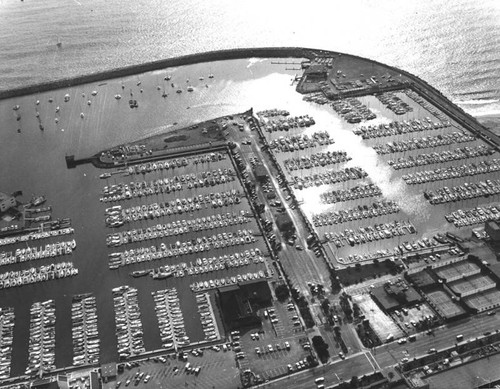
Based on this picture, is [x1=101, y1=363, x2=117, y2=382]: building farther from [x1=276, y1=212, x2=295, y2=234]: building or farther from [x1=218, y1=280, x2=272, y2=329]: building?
[x1=276, y1=212, x2=295, y2=234]: building

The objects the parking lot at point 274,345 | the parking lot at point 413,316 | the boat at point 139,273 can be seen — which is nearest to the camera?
the parking lot at point 274,345

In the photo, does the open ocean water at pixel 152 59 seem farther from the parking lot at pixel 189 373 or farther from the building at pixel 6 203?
the parking lot at pixel 189 373

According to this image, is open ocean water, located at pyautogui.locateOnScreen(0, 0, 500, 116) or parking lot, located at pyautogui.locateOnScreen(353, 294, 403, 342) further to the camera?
open ocean water, located at pyautogui.locateOnScreen(0, 0, 500, 116)

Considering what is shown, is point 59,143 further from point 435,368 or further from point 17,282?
point 435,368

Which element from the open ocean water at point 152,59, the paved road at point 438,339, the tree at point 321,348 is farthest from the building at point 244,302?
the paved road at point 438,339

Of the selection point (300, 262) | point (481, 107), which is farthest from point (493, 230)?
point (481, 107)

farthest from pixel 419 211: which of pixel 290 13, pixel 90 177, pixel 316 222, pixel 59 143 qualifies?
pixel 290 13

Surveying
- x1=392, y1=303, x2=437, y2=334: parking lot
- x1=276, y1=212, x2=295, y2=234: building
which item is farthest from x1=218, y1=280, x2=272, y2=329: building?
x1=392, y1=303, x2=437, y2=334: parking lot
